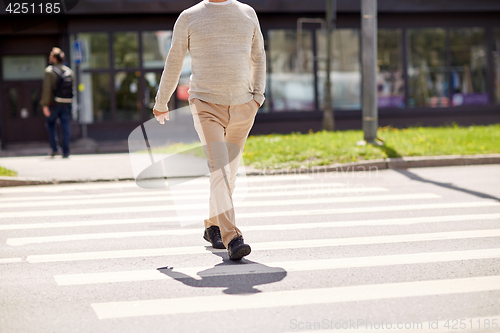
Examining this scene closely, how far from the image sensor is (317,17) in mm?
18516

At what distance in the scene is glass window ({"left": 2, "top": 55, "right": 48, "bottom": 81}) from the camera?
1792 centimetres

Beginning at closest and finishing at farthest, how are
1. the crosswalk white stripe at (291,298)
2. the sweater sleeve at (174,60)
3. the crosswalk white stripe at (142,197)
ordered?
the crosswalk white stripe at (291,298)
the sweater sleeve at (174,60)
the crosswalk white stripe at (142,197)

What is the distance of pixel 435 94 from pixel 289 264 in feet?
54.2

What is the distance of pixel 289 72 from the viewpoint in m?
18.4

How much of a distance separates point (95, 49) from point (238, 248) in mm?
14491

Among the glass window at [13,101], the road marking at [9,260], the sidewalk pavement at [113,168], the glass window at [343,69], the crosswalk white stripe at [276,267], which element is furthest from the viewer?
the glass window at [343,69]

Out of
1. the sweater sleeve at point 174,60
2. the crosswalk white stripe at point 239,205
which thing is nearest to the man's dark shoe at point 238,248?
the sweater sleeve at point 174,60

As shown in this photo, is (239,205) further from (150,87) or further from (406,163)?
(150,87)

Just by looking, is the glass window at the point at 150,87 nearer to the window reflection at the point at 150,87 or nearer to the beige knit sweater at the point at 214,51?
the window reflection at the point at 150,87

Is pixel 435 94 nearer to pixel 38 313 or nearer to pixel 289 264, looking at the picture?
pixel 289 264

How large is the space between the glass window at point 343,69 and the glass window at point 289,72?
35 centimetres

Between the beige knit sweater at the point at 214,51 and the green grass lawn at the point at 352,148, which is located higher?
the beige knit sweater at the point at 214,51

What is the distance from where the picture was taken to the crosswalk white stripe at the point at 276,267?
4.11 metres

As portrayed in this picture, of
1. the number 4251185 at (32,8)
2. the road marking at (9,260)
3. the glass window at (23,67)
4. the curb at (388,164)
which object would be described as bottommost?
the road marking at (9,260)
